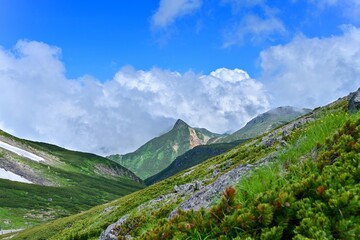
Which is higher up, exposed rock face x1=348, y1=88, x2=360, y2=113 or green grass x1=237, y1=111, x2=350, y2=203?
exposed rock face x1=348, y1=88, x2=360, y2=113

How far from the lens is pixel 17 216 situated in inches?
5650

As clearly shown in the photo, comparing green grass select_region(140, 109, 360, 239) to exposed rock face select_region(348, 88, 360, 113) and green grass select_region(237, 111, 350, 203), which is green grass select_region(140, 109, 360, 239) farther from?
exposed rock face select_region(348, 88, 360, 113)

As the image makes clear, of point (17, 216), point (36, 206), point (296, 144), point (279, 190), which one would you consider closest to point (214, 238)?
point (279, 190)

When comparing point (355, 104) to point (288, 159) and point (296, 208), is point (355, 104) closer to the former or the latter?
point (288, 159)

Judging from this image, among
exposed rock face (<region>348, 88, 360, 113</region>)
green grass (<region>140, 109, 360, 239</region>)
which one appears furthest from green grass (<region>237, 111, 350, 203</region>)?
exposed rock face (<region>348, 88, 360, 113</region>)

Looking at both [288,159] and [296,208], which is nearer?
[296,208]

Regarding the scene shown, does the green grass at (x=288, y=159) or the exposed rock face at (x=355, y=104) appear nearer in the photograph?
the green grass at (x=288, y=159)

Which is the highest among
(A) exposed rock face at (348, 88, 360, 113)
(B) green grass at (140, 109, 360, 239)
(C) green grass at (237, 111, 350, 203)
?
(A) exposed rock face at (348, 88, 360, 113)

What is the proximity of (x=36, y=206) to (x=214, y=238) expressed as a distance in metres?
172

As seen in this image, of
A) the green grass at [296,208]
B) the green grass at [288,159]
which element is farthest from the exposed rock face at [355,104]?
the green grass at [296,208]

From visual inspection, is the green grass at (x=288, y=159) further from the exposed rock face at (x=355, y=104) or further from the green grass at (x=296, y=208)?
the exposed rock face at (x=355, y=104)

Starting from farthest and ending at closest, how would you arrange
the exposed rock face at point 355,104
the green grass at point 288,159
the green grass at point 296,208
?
the exposed rock face at point 355,104
the green grass at point 288,159
the green grass at point 296,208

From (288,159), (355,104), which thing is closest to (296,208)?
(288,159)

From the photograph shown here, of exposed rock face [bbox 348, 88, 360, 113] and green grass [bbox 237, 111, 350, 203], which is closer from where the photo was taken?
green grass [bbox 237, 111, 350, 203]
